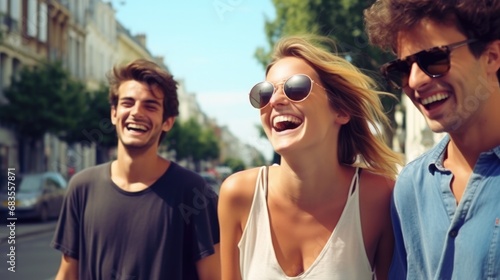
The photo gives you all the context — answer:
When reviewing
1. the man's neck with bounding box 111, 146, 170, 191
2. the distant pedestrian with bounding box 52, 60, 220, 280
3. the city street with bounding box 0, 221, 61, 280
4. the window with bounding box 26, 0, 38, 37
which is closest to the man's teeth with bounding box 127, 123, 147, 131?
the distant pedestrian with bounding box 52, 60, 220, 280

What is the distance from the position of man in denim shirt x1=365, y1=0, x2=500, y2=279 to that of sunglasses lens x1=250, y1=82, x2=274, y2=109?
61 cm

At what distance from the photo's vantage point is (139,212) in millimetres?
3488

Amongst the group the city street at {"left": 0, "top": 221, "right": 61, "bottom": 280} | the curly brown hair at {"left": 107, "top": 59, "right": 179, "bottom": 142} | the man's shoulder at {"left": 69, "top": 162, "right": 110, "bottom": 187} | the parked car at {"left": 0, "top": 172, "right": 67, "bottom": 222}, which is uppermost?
the parked car at {"left": 0, "top": 172, "right": 67, "bottom": 222}

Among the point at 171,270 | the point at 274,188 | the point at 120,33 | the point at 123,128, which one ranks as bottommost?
the point at 171,270

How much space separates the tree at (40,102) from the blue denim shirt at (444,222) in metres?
30.4

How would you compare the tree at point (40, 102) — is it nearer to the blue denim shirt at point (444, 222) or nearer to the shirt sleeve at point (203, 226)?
the shirt sleeve at point (203, 226)

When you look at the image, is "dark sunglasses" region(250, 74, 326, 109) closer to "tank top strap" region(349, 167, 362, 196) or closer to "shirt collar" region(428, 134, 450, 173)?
"tank top strap" region(349, 167, 362, 196)

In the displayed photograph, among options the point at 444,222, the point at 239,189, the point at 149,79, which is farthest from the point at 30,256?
the point at 444,222

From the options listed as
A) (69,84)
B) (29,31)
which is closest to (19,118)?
(69,84)

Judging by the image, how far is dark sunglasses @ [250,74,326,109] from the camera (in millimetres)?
2686

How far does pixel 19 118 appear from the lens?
3114cm

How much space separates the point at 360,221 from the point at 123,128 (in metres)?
1.43

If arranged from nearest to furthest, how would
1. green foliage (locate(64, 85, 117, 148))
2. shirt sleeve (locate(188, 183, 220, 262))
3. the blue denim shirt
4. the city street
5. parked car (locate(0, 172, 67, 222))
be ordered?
the blue denim shirt < shirt sleeve (locate(188, 183, 220, 262)) < the city street < parked car (locate(0, 172, 67, 222)) < green foliage (locate(64, 85, 117, 148))

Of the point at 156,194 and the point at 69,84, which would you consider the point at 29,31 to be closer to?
the point at 69,84
